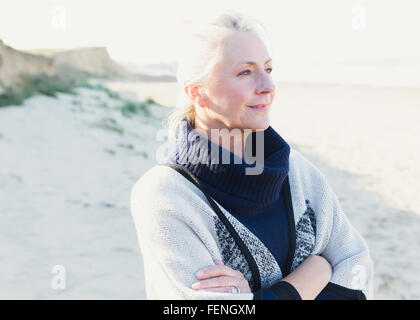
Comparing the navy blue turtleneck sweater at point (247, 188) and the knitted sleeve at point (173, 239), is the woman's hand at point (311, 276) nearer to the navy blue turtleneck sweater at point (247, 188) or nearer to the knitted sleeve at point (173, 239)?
the navy blue turtleneck sweater at point (247, 188)

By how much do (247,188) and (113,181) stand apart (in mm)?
4973

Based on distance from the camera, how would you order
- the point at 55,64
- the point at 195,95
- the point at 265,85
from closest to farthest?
1. the point at 265,85
2. the point at 195,95
3. the point at 55,64

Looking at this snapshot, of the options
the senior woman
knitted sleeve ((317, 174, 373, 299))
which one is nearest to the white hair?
the senior woman

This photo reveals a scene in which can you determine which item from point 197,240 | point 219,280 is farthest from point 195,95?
point 219,280

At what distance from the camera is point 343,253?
163cm

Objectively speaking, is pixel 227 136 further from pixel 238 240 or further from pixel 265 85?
pixel 238 240

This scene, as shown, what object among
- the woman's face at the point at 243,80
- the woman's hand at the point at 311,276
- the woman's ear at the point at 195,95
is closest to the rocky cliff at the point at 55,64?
the woman's ear at the point at 195,95

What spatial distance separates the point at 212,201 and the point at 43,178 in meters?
5.04

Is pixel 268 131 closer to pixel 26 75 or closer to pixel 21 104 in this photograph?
pixel 21 104

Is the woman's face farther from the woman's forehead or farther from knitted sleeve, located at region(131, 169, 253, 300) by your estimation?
knitted sleeve, located at region(131, 169, 253, 300)

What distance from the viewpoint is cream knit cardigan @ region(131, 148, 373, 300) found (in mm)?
1357
